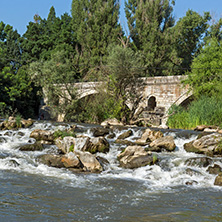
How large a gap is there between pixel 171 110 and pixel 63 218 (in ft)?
Result: 52.1

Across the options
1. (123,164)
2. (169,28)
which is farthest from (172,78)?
(123,164)

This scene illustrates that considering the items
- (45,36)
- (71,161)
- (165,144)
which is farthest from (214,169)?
(45,36)

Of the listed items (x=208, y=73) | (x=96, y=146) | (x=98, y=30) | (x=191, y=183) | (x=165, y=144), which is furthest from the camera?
(x=98, y=30)

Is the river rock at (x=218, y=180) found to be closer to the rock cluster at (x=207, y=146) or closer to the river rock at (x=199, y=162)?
the river rock at (x=199, y=162)

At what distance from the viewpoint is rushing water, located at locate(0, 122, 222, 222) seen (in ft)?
17.8

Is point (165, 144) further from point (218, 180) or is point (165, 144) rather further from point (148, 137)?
point (218, 180)

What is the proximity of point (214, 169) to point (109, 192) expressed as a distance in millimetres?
3667

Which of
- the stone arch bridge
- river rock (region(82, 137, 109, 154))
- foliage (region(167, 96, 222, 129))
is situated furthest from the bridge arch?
river rock (region(82, 137, 109, 154))

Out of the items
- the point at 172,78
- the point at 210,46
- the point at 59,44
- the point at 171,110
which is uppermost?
the point at 59,44

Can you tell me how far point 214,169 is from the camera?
9117 mm

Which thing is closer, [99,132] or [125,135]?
[125,135]

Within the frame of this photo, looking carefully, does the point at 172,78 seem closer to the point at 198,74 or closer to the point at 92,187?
the point at 198,74

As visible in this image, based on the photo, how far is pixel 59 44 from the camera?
112ft

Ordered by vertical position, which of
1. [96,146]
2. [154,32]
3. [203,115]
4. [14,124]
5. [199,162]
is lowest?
[199,162]
